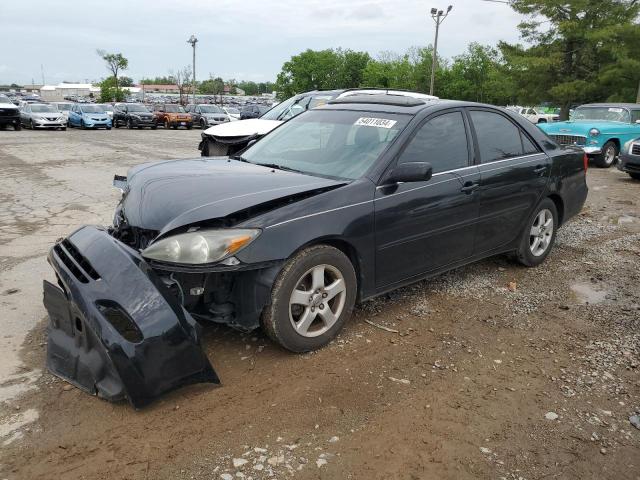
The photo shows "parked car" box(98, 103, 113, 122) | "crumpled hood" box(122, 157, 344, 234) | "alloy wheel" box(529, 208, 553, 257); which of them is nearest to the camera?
"crumpled hood" box(122, 157, 344, 234)

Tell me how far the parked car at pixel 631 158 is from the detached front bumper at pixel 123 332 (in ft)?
36.4

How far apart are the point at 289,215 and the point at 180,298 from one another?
81 centimetres

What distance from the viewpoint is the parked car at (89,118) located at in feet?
93.3

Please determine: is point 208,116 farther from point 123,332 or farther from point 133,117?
point 123,332

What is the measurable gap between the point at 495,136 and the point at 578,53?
3124cm

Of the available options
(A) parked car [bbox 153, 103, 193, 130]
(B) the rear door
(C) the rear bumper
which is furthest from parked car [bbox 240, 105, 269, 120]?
(C) the rear bumper

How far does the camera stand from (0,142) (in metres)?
18.8

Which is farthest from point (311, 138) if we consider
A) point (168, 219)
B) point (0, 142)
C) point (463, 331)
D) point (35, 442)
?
point (0, 142)

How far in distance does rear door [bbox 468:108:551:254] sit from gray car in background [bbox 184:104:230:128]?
92.7 feet

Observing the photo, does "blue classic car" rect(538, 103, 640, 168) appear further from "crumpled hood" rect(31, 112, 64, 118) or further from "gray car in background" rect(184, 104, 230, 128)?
"crumpled hood" rect(31, 112, 64, 118)

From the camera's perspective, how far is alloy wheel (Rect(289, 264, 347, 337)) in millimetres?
3406

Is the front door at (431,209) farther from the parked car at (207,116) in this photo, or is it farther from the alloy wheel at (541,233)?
the parked car at (207,116)

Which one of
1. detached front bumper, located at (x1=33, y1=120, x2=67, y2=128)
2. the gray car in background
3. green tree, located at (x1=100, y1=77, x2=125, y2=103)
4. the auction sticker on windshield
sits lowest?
detached front bumper, located at (x1=33, y1=120, x2=67, y2=128)

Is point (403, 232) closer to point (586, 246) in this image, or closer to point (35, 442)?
point (35, 442)
